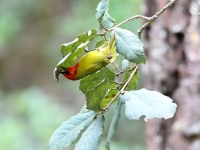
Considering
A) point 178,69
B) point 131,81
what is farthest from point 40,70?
point 131,81

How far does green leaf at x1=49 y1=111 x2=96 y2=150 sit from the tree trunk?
3.56 feet

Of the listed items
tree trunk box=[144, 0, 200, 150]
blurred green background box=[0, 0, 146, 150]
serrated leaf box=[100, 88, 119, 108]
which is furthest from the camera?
blurred green background box=[0, 0, 146, 150]

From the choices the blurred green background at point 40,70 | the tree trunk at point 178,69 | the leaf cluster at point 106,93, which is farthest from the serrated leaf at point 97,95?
the blurred green background at point 40,70

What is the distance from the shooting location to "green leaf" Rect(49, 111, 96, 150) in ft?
2.94

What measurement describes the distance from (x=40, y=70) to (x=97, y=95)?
4.87 metres

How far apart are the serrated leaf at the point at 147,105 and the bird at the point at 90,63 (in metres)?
0.06

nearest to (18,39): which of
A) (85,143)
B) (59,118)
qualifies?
(59,118)

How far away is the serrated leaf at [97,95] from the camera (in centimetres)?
89

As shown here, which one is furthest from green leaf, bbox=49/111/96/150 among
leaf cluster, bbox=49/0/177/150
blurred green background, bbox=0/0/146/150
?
blurred green background, bbox=0/0/146/150

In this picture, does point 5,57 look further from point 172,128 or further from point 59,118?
point 172,128

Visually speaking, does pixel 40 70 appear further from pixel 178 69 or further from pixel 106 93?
pixel 106 93

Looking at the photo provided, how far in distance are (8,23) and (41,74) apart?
1180 millimetres

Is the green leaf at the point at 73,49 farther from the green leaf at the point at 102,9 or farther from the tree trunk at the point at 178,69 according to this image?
the tree trunk at the point at 178,69

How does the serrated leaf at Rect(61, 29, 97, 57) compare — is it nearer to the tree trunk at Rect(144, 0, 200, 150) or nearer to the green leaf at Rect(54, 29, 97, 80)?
the green leaf at Rect(54, 29, 97, 80)
